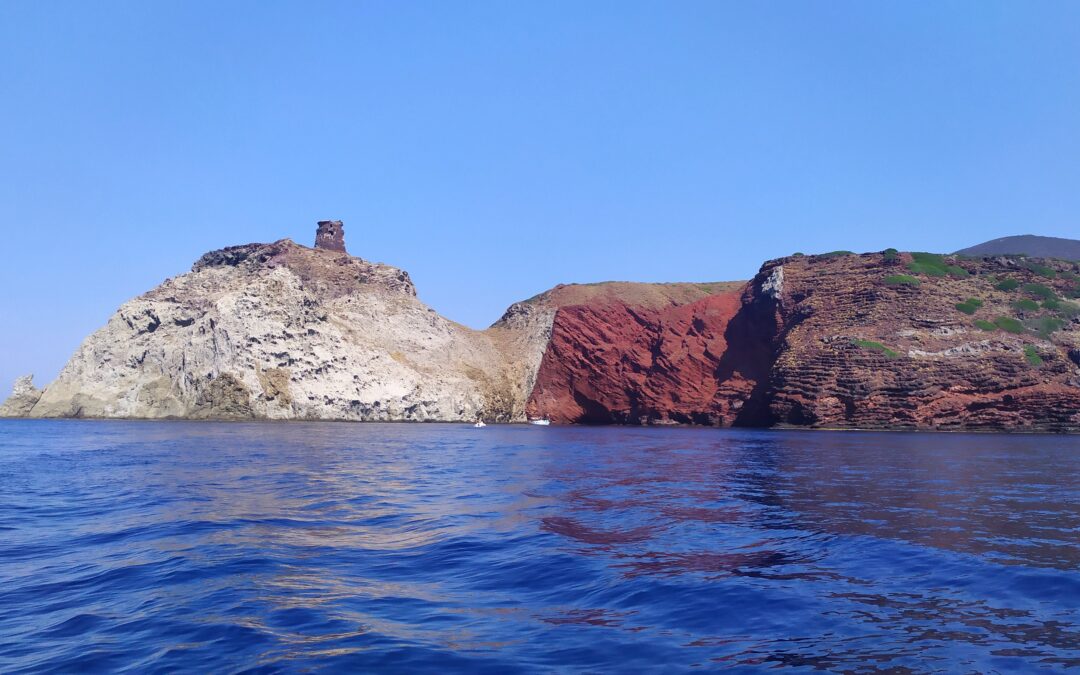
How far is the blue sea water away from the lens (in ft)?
25.3

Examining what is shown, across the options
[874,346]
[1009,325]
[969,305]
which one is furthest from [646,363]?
[1009,325]

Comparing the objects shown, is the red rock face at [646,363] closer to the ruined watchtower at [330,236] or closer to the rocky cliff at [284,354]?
the rocky cliff at [284,354]

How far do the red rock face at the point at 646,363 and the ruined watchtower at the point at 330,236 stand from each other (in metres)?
34.6

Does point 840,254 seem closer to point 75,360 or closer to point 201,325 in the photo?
point 201,325

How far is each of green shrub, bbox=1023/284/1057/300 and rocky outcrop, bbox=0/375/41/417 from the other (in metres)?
118

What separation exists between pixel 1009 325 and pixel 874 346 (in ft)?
43.1

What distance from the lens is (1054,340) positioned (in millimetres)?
70062

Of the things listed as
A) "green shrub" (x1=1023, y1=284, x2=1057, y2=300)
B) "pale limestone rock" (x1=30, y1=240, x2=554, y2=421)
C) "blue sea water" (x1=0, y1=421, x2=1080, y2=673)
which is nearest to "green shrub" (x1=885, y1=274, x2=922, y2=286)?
"green shrub" (x1=1023, y1=284, x2=1057, y2=300)

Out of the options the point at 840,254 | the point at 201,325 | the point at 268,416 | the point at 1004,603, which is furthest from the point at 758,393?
the point at 1004,603

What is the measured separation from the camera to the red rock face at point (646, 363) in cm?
9156

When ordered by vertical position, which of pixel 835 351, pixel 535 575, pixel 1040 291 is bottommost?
pixel 535 575

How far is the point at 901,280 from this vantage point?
8012 cm

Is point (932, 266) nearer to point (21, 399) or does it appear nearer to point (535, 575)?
point (535, 575)

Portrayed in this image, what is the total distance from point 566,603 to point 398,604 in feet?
7.35
